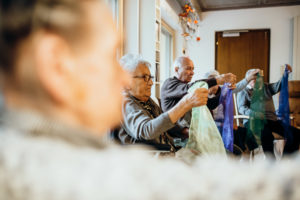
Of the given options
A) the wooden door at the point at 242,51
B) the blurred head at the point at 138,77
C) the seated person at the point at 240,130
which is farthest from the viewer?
the wooden door at the point at 242,51

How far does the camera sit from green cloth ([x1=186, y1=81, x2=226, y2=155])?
123 cm

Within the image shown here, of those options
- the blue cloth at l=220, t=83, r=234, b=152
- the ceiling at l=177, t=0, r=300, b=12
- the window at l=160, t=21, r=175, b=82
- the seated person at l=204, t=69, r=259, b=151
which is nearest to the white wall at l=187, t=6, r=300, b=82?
the ceiling at l=177, t=0, r=300, b=12

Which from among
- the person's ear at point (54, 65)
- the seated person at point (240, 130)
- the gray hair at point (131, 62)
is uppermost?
the gray hair at point (131, 62)

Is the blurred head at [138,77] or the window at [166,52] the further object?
the window at [166,52]

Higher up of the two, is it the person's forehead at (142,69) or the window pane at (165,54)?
the window pane at (165,54)

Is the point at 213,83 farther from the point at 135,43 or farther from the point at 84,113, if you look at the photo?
the point at 84,113

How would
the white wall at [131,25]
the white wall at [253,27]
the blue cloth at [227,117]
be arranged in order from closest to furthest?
the blue cloth at [227,117] < the white wall at [131,25] < the white wall at [253,27]

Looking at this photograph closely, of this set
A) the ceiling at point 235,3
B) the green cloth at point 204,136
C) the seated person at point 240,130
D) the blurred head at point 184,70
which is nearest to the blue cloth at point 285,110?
the seated person at point 240,130

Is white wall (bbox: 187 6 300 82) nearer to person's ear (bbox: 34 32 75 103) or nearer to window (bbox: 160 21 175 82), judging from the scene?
window (bbox: 160 21 175 82)

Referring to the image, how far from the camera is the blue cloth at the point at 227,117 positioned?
1.73m

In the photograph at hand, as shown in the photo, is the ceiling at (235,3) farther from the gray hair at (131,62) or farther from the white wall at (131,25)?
the gray hair at (131,62)

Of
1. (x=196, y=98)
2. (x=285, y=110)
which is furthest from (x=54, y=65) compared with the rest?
(x=285, y=110)

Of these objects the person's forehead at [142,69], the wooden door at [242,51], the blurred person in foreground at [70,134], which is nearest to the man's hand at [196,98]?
the person's forehead at [142,69]

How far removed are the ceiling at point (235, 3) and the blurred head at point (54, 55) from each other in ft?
17.6
